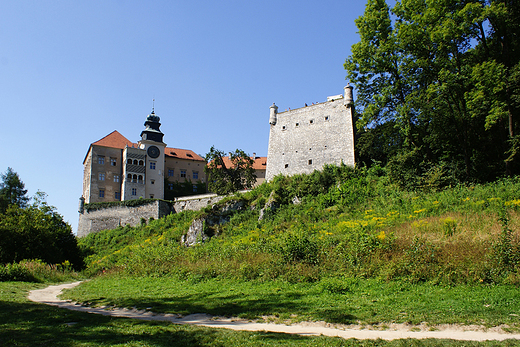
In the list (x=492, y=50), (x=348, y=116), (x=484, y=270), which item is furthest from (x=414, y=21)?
(x=484, y=270)

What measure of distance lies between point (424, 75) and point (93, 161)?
4085cm

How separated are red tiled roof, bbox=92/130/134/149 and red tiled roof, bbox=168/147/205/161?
5763 mm

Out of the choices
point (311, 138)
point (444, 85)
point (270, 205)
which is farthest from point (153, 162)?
point (444, 85)

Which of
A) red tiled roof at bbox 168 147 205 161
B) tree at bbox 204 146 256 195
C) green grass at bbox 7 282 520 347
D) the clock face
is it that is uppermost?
red tiled roof at bbox 168 147 205 161

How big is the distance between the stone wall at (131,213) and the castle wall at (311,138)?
838 centimetres

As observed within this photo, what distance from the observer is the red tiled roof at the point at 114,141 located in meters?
49.2

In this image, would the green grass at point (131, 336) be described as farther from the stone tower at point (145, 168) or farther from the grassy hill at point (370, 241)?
the stone tower at point (145, 168)

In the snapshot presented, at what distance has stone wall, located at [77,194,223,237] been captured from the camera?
3983 cm

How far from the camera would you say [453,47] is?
2192cm

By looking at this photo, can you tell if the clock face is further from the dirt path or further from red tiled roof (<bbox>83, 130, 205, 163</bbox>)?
the dirt path

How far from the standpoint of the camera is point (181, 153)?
2234 inches

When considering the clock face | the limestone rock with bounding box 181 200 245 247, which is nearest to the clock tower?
the clock face

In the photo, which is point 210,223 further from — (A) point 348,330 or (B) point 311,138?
(A) point 348,330

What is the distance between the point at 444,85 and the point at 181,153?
4287 centimetres
